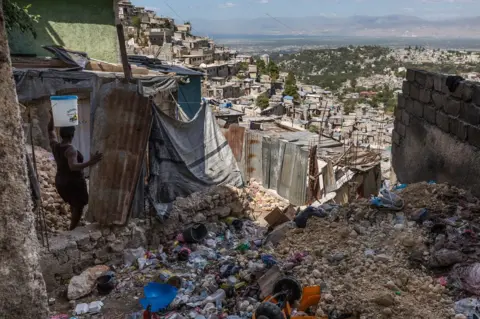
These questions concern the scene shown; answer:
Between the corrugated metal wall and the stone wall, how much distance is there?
3230mm

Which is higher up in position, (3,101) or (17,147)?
(3,101)

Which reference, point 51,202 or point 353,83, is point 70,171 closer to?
point 51,202

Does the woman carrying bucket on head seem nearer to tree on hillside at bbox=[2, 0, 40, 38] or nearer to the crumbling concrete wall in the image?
the crumbling concrete wall

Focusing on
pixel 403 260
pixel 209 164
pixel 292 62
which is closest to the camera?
pixel 403 260

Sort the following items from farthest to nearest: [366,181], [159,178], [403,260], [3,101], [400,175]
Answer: [366,181]
[400,175]
[159,178]
[403,260]
[3,101]

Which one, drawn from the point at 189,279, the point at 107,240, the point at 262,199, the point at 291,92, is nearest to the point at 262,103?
the point at 291,92

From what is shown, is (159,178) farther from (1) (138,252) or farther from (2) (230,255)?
(2) (230,255)

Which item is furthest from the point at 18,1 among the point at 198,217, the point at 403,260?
the point at 403,260

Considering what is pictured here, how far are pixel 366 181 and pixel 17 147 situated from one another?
10.7 m

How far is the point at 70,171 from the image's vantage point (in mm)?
5164

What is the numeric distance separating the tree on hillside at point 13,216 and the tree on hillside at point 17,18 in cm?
801

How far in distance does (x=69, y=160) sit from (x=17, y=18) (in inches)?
→ 229

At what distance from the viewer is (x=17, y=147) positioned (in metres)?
1.66

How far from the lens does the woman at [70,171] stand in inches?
195
